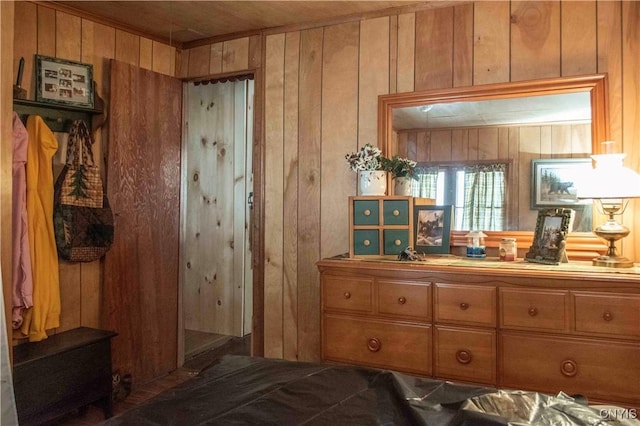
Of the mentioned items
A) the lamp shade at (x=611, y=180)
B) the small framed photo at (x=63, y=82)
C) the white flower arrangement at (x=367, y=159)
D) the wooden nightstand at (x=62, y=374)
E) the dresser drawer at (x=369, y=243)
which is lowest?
the wooden nightstand at (x=62, y=374)

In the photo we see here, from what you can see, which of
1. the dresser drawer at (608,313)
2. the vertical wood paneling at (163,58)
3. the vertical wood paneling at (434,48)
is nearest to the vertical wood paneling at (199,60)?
the vertical wood paneling at (163,58)

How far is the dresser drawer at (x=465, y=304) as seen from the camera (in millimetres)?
2139

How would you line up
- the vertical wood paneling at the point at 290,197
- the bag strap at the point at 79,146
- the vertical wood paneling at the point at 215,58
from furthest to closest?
the vertical wood paneling at the point at 215,58 < the vertical wood paneling at the point at 290,197 < the bag strap at the point at 79,146

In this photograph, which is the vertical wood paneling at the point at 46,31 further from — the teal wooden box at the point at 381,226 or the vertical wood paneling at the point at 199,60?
the teal wooden box at the point at 381,226

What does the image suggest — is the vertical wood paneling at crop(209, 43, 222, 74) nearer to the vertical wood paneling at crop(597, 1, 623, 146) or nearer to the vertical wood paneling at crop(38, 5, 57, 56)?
the vertical wood paneling at crop(38, 5, 57, 56)

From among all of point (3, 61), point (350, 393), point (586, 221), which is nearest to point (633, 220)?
point (586, 221)

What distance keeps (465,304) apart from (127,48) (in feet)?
A: 9.19

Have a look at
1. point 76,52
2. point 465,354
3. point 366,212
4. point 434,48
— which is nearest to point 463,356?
point 465,354

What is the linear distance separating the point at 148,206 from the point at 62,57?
3.54 ft

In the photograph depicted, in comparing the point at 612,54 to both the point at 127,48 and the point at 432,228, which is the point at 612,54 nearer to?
the point at 432,228

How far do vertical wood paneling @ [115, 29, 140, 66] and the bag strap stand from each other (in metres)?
0.61

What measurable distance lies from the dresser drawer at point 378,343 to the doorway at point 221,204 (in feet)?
6.51

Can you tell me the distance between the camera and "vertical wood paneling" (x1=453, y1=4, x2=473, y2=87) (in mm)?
2668

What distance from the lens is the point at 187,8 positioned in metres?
2.88
